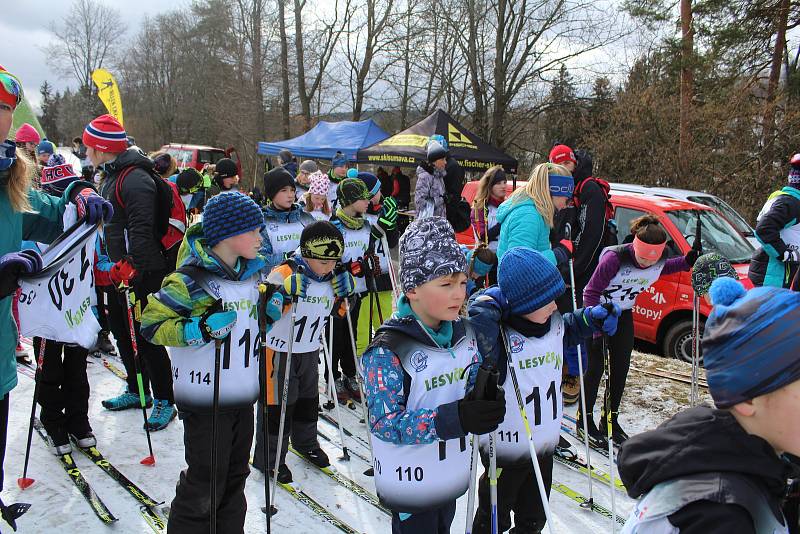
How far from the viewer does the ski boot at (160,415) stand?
4570mm

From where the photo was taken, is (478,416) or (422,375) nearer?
(478,416)

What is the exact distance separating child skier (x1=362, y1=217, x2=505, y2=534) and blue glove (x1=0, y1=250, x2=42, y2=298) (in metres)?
1.63

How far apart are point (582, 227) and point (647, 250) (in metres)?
1.41

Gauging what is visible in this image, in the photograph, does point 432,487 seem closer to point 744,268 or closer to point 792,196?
point 792,196

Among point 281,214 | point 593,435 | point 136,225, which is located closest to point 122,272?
point 136,225

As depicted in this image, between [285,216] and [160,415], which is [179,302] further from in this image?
[285,216]

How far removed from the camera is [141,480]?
12.7 ft

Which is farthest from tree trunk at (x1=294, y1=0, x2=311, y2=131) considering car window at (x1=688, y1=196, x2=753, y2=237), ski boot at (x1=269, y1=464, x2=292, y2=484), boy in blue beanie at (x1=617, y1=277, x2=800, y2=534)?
boy in blue beanie at (x1=617, y1=277, x2=800, y2=534)

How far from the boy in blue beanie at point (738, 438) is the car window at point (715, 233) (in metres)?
6.34

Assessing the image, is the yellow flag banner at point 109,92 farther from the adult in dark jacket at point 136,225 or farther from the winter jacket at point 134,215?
the winter jacket at point 134,215

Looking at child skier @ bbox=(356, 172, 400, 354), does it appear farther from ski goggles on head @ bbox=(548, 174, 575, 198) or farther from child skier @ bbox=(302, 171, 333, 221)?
ski goggles on head @ bbox=(548, 174, 575, 198)

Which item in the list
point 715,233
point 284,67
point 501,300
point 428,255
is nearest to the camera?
point 428,255

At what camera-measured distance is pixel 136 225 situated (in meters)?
4.26

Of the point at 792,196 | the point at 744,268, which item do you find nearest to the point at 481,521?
the point at 792,196
